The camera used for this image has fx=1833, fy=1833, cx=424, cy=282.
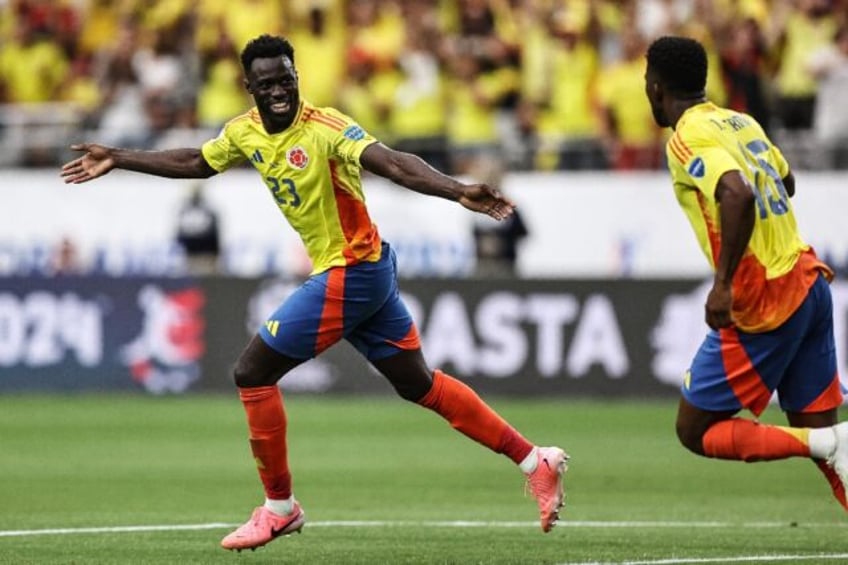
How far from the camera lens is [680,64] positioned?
8.25m

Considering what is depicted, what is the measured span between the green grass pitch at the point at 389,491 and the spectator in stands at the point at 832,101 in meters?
3.33

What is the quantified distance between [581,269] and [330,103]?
372 cm

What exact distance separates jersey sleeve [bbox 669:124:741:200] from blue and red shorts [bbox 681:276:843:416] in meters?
0.73

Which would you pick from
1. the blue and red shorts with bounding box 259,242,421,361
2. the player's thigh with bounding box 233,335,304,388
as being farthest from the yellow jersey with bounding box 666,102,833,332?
the player's thigh with bounding box 233,335,304,388

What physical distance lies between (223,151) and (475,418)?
1904 mm

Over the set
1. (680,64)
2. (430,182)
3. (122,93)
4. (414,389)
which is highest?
(122,93)

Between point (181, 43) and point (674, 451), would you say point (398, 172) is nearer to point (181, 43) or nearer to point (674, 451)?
point (674, 451)

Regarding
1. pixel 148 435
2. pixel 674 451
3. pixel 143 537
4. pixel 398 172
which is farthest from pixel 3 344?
pixel 398 172

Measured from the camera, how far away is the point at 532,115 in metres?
20.6

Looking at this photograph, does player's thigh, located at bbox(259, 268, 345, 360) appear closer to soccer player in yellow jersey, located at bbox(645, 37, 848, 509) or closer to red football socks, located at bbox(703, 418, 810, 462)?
soccer player in yellow jersey, located at bbox(645, 37, 848, 509)

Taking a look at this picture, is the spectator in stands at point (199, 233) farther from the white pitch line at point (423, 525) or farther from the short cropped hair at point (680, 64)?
the short cropped hair at point (680, 64)

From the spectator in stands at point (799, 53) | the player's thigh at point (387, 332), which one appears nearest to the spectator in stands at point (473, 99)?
the spectator in stands at point (799, 53)

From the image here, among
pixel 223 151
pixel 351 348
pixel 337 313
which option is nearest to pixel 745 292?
pixel 337 313

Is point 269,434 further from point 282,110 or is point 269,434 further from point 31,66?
point 31,66
